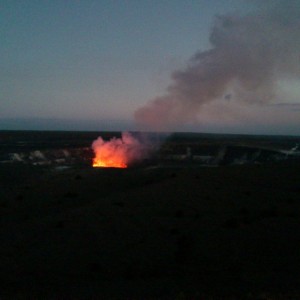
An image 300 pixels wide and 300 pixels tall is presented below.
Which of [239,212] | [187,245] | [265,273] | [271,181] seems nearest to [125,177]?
[271,181]

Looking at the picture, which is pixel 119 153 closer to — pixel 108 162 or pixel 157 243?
pixel 108 162

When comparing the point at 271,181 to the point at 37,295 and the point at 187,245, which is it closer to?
the point at 187,245

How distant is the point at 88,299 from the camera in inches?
330

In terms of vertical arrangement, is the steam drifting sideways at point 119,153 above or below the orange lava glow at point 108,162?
above

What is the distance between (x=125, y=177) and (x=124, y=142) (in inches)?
855

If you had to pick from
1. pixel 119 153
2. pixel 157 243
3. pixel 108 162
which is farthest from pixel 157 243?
pixel 119 153

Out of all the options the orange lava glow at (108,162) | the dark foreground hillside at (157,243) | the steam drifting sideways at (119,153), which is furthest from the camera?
the steam drifting sideways at (119,153)

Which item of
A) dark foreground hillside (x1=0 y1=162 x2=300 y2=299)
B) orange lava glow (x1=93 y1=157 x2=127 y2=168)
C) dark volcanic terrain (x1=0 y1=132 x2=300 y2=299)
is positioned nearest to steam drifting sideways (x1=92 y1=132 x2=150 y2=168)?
orange lava glow (x1=93 y1=157 x2=127 y2=168)

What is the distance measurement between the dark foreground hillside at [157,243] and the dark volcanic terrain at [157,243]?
3 centimetres

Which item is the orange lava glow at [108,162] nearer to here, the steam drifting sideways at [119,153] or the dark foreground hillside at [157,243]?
the steam drifting sideways at [119,153]

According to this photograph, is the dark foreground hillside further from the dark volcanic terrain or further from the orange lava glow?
the orange lava glow

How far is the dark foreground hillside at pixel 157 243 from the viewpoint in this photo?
931cm

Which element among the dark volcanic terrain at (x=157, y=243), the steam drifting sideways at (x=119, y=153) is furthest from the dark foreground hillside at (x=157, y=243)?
the steam drifting sideways at (x=119, y=153)

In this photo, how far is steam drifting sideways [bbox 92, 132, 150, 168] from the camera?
4888 cm
